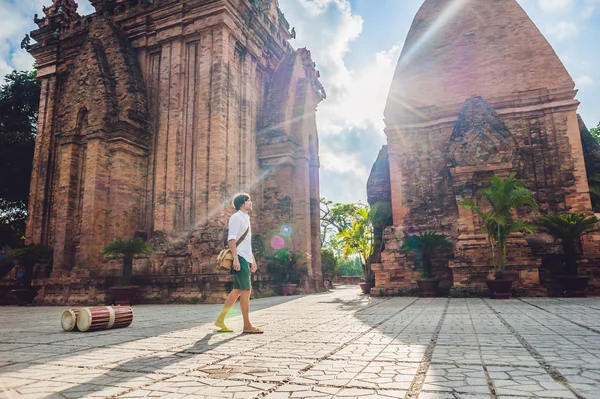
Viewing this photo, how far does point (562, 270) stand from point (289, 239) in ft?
29.8

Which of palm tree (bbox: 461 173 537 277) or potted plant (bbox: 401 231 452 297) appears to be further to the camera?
potted plant (bbox: 401 231 452 297)

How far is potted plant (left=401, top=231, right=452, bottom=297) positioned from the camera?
11.7 metres

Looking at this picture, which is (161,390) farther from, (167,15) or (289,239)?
(167,15)

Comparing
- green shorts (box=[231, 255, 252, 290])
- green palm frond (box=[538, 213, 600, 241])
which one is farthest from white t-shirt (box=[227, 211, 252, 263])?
green palm frond (box=[538, 213, 600, 241])

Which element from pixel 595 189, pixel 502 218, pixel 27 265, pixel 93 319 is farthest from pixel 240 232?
pixel 595 189

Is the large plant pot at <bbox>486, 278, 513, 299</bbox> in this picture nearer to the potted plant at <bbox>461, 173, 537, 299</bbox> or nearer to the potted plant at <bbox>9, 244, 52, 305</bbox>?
the potted plant at <bbox>461, 173, 537, 299</bbox>

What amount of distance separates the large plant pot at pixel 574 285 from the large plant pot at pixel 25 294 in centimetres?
1583

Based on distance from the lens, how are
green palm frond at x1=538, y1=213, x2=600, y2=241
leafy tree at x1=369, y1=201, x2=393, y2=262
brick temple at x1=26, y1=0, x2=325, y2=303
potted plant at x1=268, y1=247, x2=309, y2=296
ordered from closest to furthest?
green palm frond at x1=538, y1=213, x2=600, y2=241 < brick temple at x1=26, y1=0, x2=325, y2=303 < potted plant at x1=268, y1=247, x2=309, y2=296 < leafy tree at x1=369, y1=201, x2=393, y2=262

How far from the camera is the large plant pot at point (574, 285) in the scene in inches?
385

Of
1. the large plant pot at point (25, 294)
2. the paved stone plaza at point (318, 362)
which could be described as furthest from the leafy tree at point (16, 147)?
the paved stone plaza at point (318, 362)

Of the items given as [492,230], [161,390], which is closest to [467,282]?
[492,230]

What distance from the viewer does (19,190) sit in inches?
821

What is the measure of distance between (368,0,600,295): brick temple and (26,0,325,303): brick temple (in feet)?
13.4

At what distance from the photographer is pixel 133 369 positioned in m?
2.99
